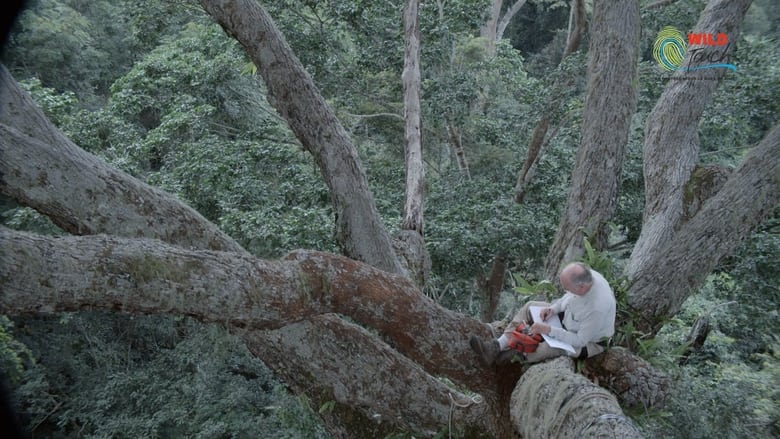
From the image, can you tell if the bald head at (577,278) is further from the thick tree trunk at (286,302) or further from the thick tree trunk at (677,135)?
the thick tree trunk at (677,135)

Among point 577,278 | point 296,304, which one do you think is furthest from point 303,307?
point 577,278

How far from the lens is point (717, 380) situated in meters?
5.31

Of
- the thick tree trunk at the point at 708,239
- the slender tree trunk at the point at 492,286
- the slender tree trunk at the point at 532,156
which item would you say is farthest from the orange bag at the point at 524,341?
the slender tree trunk at the point at 532,156

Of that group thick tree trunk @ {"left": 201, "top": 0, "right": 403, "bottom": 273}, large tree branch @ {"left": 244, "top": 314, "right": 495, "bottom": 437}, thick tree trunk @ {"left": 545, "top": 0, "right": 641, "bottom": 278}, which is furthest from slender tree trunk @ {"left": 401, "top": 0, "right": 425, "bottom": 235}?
large tree branch @ {"left": 244, "top": 314, "right": 495, "bottom": 437}

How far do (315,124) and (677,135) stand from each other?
3.20 meters

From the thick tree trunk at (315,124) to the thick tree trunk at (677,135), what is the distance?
2266 millimetres

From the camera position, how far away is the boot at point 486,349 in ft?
12.5

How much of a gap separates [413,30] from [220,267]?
567 cm

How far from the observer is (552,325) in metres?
3.89

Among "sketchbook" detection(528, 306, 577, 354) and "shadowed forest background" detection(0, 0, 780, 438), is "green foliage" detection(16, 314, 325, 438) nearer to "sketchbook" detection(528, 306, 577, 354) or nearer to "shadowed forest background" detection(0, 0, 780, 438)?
Result: "shadowed forest background" detection(0, 0, 780, 438)

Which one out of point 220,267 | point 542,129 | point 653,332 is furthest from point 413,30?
point 220,267

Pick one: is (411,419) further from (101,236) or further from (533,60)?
(533,60)

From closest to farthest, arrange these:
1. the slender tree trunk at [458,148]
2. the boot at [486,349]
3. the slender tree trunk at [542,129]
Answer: the boot at [486,349] → the slender tree trunk at [542,129] → the slender tree trunk at [458,148]

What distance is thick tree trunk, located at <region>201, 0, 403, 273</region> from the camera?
16.4 feet
